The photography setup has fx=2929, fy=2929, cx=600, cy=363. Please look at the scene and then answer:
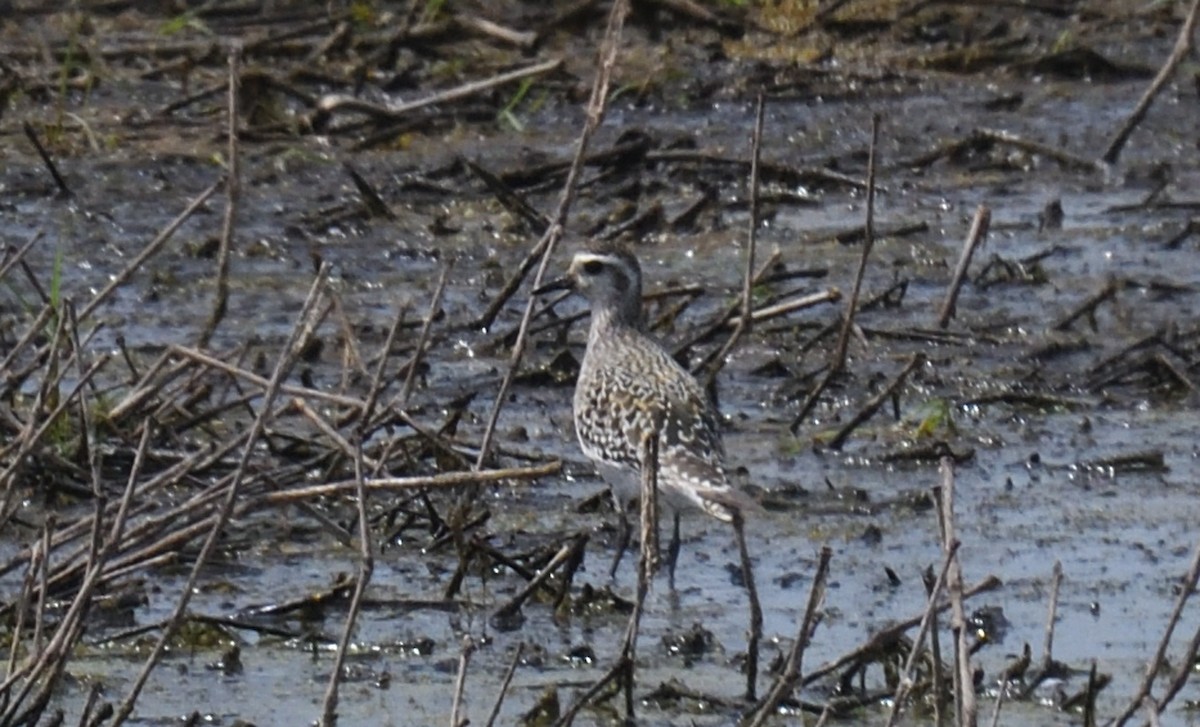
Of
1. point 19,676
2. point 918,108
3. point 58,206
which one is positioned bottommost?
point 19,676

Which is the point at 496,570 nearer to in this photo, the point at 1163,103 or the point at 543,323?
the point at 543,323

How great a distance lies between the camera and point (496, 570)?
25.8 ft

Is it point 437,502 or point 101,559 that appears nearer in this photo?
point 101,559

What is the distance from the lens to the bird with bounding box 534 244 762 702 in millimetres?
7621

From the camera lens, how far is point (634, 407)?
8.37 metres

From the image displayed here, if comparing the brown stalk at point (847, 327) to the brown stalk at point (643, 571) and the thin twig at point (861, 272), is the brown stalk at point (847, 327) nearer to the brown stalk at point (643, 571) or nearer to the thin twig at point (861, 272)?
the thin twig at point (861, 272)

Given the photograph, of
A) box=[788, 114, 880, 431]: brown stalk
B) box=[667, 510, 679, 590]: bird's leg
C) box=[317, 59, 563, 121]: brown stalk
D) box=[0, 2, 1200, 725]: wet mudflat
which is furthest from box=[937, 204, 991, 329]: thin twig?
box=[317, 59, 563, 121]: brown stalk

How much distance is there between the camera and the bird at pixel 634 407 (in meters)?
7.76

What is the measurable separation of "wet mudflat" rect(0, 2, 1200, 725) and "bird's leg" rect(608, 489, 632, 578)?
59 millimetres

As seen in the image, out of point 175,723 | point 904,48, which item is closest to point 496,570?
point 175,723

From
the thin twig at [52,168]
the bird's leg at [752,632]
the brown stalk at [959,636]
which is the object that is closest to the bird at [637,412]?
the bird's leg at [752,632]

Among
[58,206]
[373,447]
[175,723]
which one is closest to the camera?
[175,723]

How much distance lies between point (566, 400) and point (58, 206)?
10.9 feet

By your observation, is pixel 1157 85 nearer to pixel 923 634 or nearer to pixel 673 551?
pixel 673 551
